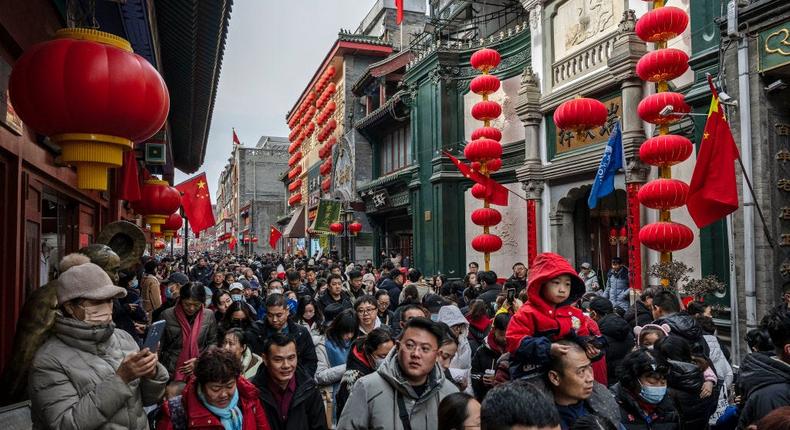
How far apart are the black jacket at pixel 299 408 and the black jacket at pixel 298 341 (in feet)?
3.16

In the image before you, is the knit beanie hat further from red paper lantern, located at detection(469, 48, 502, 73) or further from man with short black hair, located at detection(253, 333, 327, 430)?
red paper lantern, located at detection(469, 48, 502, 73)

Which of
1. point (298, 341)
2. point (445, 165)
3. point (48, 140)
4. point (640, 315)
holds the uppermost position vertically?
point (445, 165)

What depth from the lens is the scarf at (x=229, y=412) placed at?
3.09m

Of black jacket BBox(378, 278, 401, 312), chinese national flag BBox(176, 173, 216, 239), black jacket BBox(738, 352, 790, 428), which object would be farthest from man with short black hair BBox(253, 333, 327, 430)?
chinese national flag BBox(176, 173, 216, 239)

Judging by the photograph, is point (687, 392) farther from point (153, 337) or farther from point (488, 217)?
point (488, 217)

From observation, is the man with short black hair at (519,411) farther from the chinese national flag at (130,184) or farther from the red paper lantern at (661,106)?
the red paper lantern at (661,106)

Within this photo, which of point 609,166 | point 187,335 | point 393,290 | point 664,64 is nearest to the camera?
point 187,335

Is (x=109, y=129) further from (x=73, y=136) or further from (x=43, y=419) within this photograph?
(x=43, y=419)

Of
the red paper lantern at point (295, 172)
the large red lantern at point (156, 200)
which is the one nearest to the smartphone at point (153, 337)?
the large red lantern at point (156, 200)

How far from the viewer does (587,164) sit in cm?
1205

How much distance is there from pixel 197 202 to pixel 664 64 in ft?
32.8

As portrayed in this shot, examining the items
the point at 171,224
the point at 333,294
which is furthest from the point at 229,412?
the point at 171,224

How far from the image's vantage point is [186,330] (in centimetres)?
533

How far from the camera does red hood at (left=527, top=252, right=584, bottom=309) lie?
3451 mm
